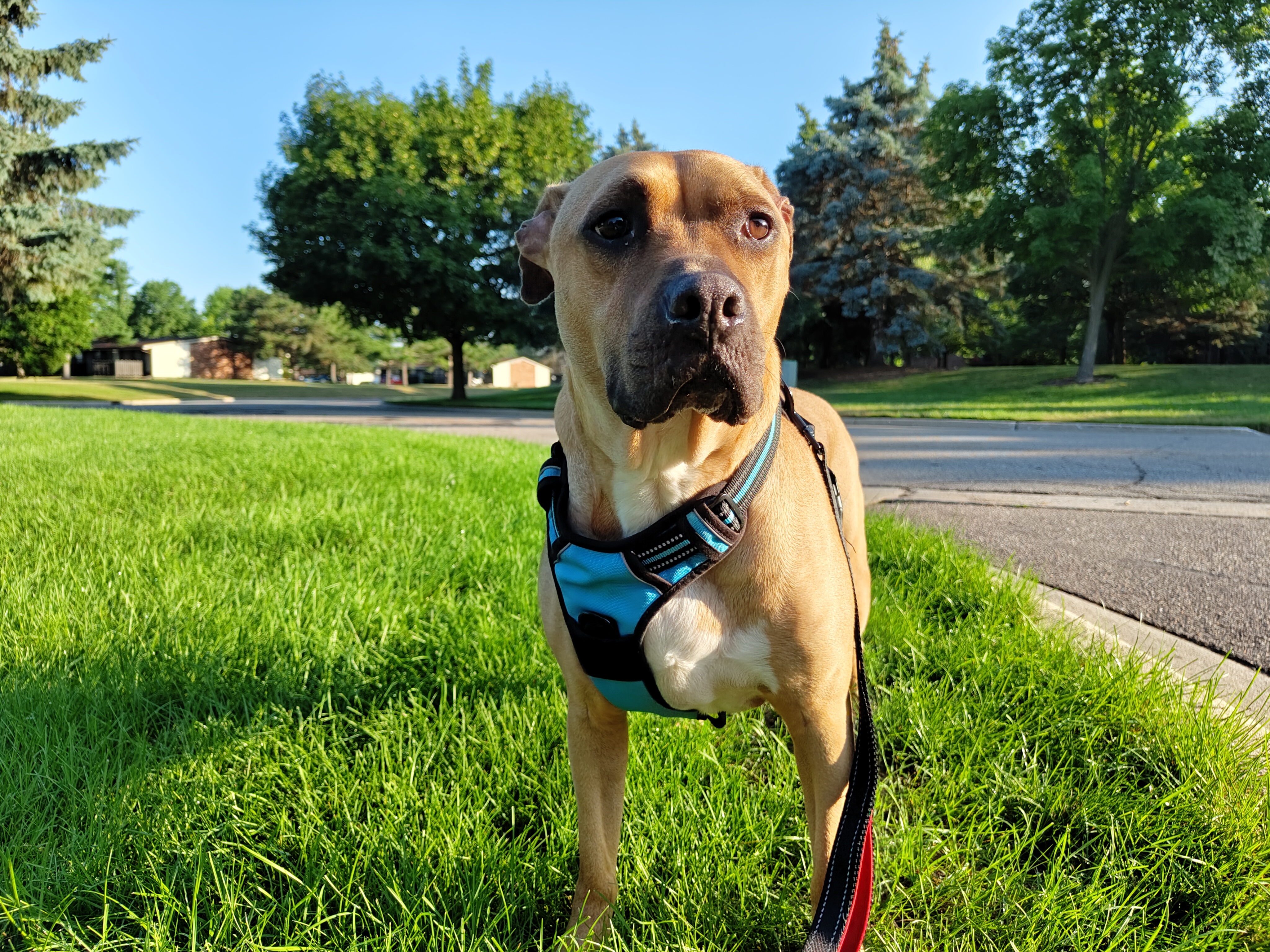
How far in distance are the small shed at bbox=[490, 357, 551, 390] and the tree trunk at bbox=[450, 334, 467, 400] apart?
211 ft

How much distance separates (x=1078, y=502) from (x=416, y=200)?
81.5 ft

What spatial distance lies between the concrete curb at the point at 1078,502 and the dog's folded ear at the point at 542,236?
416 cm

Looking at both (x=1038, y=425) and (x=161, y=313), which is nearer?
(x=1038, y=425)

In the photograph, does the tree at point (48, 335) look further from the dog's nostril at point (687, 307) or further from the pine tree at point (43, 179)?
the dog's nostril at point (687, 307)

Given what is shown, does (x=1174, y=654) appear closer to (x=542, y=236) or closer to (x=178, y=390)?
(x=542, y=236)

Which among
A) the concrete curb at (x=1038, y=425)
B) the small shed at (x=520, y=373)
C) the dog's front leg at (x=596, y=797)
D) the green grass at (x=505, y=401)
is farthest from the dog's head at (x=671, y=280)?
the small shed at (x=520, y=373)

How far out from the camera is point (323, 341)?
73.5 metres

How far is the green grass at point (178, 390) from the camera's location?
32500mm

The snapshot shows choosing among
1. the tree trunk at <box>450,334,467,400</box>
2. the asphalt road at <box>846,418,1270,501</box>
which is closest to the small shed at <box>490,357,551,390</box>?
the tree trunk at <box>450,334,467,400</box>

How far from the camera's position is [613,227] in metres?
1.75

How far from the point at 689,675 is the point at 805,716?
0.29 meters

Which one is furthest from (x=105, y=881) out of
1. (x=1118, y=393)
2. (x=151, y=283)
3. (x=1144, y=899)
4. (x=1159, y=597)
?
(x=151, y=283)

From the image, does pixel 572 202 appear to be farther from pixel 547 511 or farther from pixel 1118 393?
pixel 1118 393

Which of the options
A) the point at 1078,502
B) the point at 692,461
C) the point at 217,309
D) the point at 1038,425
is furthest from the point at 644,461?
the point at 217,309
